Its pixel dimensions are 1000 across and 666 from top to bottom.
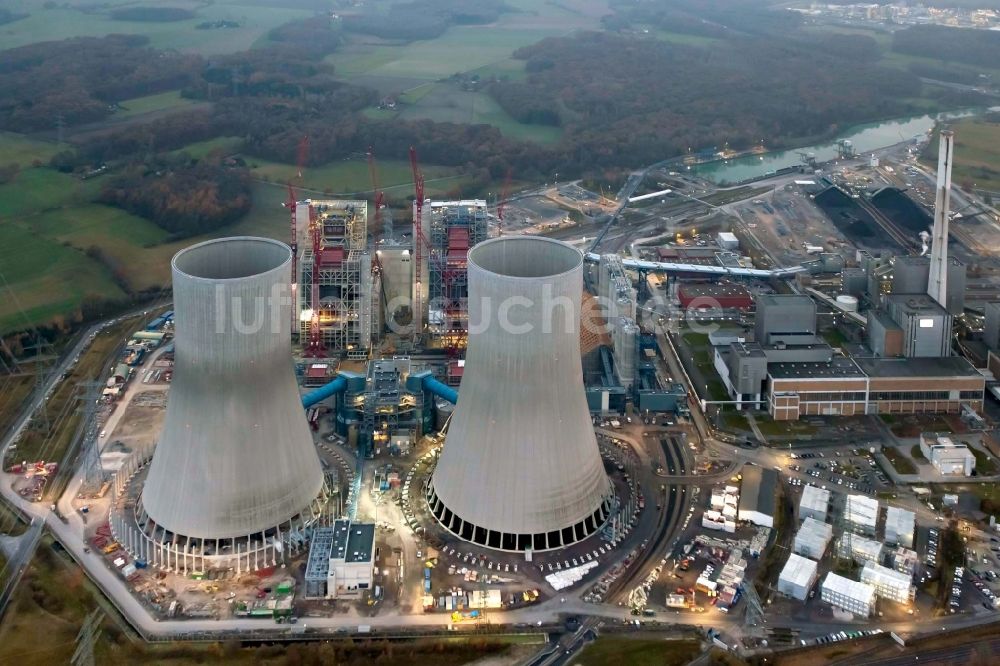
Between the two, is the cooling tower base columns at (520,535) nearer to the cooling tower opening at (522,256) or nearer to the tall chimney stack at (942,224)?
the cooling tower opening at (522,256)

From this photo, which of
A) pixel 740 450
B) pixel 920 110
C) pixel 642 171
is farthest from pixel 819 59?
pixel 740 450

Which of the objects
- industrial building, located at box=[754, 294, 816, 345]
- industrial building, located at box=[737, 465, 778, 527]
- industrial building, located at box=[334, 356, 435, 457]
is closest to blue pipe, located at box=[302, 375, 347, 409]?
industrial building, located at box=[334, 356, 435, 457]

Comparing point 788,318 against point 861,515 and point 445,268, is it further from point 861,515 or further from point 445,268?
point 445,268

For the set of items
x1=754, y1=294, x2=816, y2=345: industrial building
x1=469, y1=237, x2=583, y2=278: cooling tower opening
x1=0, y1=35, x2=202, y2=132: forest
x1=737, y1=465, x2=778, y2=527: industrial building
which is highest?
x1=0, y1=35, x2=202, y2=132: forest

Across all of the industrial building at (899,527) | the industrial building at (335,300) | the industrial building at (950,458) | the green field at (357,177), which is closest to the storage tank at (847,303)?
the industrial building at (950,458)

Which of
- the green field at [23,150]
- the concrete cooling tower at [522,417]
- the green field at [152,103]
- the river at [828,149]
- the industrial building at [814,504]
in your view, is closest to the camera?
the concrete cooling tower at [522,417]

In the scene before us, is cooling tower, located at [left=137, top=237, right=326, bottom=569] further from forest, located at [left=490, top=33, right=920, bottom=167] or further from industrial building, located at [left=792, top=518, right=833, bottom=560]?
forest, located at [left=490, top=33, right=920, bottom=167]
